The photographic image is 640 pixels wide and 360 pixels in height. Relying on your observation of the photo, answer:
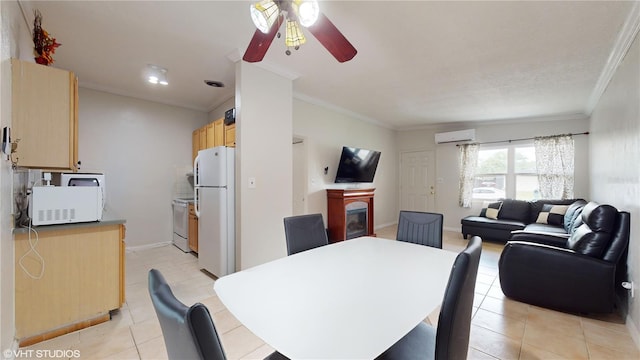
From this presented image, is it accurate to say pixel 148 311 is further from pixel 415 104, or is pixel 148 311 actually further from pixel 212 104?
pixel 415 104

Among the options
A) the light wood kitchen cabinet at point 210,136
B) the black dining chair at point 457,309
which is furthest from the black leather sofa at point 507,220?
the light wood kitchen cabinet at point 210,136

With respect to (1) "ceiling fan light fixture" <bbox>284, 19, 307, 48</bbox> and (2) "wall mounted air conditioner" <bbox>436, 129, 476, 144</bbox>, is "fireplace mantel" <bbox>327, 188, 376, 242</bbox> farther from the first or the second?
(1) "ceiling fan light fixture" <bbox>284, 19, 307, 48</bbox>

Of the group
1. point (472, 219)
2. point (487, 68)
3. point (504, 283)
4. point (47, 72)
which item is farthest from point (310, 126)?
point (472, 219)

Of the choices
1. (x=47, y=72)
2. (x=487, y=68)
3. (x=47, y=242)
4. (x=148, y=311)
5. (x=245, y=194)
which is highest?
(x=487, y=68)

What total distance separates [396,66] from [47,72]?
3203mm

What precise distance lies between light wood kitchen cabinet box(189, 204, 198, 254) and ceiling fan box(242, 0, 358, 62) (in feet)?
9.57

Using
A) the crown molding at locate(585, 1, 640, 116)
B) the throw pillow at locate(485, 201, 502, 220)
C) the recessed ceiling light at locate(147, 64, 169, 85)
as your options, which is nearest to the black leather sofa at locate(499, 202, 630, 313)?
the crown molding at locate(585, 1, 640, 116)

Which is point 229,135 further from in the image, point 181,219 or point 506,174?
point 506,174

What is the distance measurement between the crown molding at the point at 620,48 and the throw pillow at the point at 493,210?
2.38 meters

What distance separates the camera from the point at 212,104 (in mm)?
4547

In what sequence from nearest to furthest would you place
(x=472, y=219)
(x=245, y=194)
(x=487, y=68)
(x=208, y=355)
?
(x=208, y=355) → (x=245, y=194) → (x=487, y=68) → (x=472, y=219)

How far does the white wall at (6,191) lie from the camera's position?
4.78 ft

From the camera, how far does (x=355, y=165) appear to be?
4.97 m

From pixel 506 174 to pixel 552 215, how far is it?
4.28 ft
